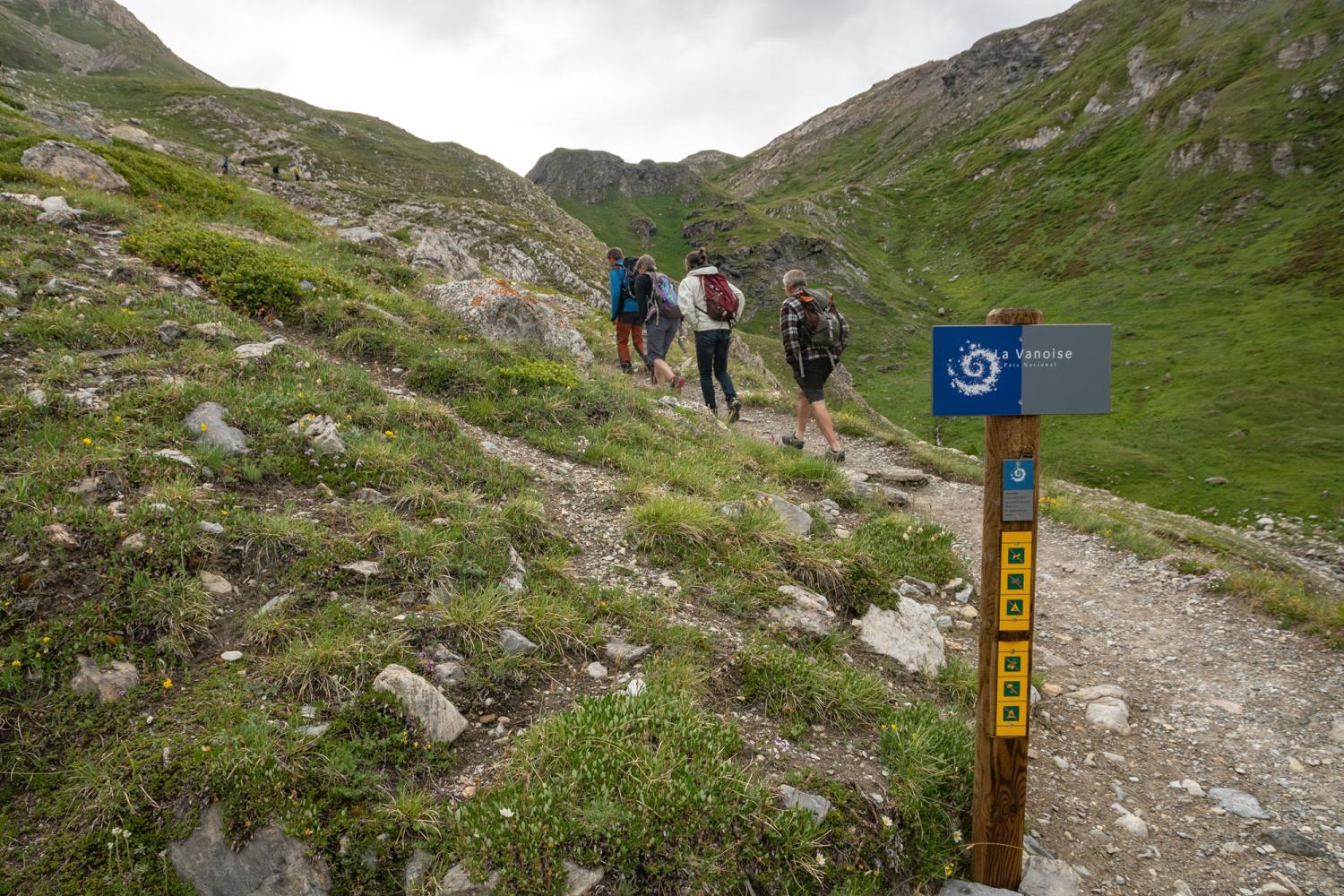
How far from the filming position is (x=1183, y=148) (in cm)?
7300

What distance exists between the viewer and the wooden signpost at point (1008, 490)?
3.99 meters

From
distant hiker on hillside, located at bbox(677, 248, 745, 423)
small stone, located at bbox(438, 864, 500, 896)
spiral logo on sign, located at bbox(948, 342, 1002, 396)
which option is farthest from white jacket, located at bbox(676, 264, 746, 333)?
small stone, located at bbox(438, 864, 500, 896)

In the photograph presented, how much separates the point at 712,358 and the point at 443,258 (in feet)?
50.0

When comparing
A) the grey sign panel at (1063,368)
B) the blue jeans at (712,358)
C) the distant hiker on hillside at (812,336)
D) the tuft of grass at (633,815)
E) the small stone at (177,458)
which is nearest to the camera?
the tuft of grass at (633,815)

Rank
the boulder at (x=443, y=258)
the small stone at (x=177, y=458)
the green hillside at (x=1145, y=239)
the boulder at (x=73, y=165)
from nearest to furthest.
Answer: the small stone at (x=177, y=458)
the boulder at (x=73, y=165)
the boulder at (x=443, y=258)
the green hillside at (x=1145, y=239)

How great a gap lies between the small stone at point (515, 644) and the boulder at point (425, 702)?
2.34ft

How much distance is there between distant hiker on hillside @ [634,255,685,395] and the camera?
1471cm

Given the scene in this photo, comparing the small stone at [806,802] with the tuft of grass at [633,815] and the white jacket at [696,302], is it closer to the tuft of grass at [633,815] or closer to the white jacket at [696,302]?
the tuft of grass at [633,815]

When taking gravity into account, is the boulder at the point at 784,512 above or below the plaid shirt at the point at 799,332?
below

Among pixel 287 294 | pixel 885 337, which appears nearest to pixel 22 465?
pixel 287 294

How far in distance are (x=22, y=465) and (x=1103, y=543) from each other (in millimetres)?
14921

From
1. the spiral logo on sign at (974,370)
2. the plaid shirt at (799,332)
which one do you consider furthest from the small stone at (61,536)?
the plaid shirt at (799,332)

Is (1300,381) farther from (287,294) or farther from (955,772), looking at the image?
(287,294)

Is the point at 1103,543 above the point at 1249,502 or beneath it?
above
